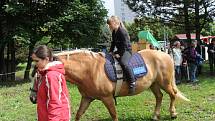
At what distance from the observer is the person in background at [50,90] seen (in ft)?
13.0

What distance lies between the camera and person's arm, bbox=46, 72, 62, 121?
3.95 metres

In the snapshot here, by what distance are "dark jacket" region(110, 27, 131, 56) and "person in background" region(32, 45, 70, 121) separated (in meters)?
3.24

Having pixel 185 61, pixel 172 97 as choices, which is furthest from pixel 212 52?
pixel 172 97

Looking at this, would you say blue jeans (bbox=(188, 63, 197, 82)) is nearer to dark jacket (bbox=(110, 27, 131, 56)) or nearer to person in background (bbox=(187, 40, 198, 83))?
person in background (bbox=(187, 40, 198, 83))

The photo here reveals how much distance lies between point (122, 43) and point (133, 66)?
0.54 meters

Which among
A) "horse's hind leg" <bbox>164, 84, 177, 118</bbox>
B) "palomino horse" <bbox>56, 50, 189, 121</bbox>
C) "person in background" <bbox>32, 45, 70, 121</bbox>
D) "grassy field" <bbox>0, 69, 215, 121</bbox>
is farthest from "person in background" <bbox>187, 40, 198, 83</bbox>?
"person in background" <bbox>32, 45, 70, 121</bbox>

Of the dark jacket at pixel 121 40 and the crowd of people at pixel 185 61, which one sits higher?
the dark jacket at pixel 121 40

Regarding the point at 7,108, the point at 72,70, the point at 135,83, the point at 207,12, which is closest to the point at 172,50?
the point at 207,12

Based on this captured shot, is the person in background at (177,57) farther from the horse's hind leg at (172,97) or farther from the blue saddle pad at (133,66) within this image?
the blue saddle pad at (133,66)

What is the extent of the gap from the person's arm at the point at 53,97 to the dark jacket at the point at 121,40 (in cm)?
341

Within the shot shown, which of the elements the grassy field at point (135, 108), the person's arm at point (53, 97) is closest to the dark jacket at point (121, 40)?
the grassy field at point (135, 108)

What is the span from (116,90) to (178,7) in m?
12.8

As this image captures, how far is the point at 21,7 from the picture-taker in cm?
1906

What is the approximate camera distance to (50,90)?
3.97 m
